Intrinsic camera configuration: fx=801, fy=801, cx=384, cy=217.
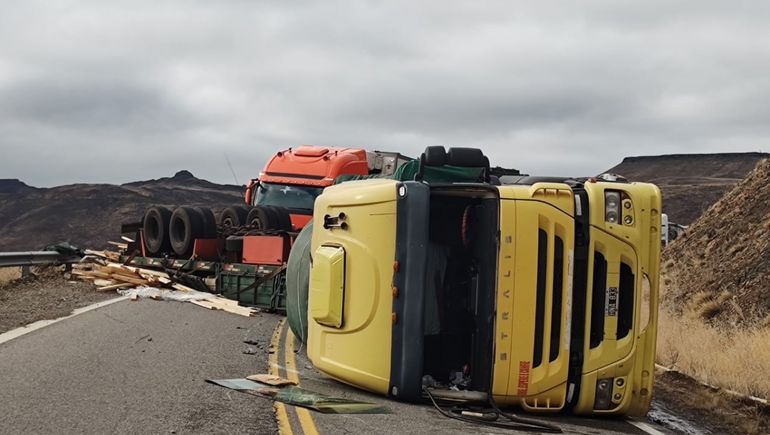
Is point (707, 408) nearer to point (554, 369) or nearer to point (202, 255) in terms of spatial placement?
point (554, 369)

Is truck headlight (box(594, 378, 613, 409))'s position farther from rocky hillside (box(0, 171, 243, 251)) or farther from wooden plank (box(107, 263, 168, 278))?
rocky hillside (box(0, 171, 243, 251))

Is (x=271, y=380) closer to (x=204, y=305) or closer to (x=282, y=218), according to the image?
(x=204, y=305)

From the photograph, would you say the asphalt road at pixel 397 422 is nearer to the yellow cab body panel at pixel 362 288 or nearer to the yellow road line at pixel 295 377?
the yellow road line at pixel 295 377

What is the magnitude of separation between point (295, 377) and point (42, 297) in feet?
24.0

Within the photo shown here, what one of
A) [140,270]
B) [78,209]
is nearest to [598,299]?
[140,270]

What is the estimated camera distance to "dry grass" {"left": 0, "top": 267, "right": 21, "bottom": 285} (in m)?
15.5

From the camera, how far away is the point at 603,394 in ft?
21.8

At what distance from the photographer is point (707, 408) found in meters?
8.19

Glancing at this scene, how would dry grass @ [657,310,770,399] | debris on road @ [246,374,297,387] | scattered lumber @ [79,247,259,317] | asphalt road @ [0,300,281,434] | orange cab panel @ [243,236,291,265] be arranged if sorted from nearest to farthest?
asphalt road @ [0,300,281,434], debris on road @ [246,374,297,387], dry grass @ [657,310,770,399], orange cab panel @ [243,236,291,265], scattered lumber @ [79,247,259,317]

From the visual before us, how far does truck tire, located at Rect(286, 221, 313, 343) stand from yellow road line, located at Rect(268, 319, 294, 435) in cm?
31

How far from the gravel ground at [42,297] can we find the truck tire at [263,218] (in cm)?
288

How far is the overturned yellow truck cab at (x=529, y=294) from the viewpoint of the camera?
6.54 metres

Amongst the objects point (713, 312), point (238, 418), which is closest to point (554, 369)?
point (238, 418)

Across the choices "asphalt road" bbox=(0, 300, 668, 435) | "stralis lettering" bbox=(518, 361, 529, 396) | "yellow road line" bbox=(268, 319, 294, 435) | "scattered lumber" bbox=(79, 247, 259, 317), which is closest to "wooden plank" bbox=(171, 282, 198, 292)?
"scattered lumber" bbox=(79, 247, 259, 317)
